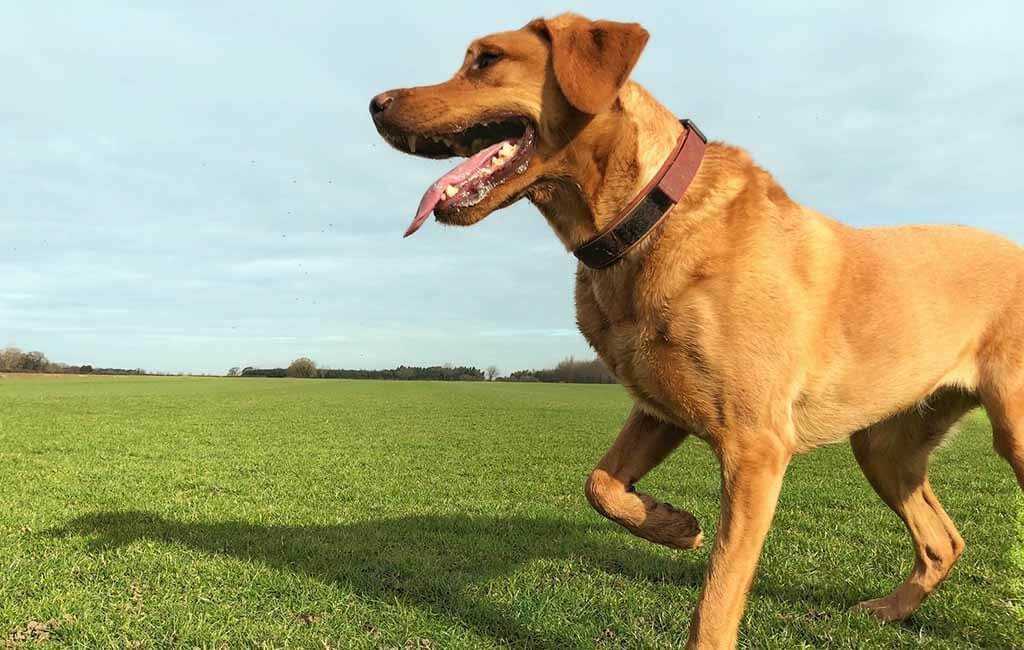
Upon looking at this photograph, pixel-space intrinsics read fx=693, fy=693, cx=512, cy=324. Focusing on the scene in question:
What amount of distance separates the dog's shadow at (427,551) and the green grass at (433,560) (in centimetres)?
2

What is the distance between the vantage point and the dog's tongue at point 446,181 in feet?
10.3

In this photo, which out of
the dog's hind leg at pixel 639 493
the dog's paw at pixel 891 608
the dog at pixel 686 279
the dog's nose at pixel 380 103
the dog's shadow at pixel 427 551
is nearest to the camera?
the dog at pixel 686 279

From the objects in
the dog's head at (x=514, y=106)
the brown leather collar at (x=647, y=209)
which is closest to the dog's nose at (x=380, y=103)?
the dog's head at (x=514, y=106)

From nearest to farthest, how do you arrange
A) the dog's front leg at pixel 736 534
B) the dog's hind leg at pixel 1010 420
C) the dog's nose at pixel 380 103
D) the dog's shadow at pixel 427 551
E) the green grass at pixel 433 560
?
the dog's front leg at pixel 736 534
the dog's nose at pixel 380 103
the dog's hind leg at pixel 1010 420
the green grass at pixel 433 560
the dog's shadow at pixel 427 551

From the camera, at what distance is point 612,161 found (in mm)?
3137

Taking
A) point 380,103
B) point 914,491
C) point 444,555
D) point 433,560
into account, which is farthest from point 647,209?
point 444,555

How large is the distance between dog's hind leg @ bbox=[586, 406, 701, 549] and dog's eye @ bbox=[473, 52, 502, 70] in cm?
185

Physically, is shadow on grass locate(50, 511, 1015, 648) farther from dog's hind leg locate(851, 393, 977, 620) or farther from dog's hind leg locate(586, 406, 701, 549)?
dog's hind leg locate(586, 406, 701, 549)

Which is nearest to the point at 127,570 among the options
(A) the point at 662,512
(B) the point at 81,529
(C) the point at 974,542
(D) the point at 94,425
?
(B) the point at 81,529

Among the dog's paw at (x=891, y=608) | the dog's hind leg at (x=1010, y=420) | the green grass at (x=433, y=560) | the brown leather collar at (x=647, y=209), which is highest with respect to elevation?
the brown leather collar at (x=647, y=209)

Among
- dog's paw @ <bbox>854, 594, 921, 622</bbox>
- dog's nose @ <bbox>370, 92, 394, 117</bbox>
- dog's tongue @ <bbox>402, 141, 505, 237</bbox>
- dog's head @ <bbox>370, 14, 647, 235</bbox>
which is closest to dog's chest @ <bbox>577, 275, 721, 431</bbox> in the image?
dog's head @ <bbox>370, 14, 647, 235</bbox>

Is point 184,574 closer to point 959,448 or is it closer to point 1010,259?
point 1010,259

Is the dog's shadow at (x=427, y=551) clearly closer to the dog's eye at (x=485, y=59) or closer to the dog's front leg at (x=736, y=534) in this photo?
the dog's front leg at (x=736, y=534)

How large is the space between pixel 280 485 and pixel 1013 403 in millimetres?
8793
